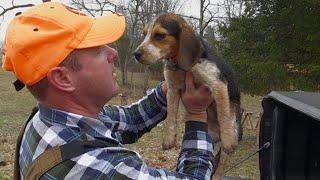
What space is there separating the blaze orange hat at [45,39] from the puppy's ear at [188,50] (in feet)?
3.14

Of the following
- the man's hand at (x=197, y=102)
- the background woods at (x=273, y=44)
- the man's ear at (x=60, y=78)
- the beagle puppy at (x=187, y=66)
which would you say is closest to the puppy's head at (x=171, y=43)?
the beagle puppy at (x=187, y=66)

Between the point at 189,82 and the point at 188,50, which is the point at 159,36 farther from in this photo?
the point at 189,82

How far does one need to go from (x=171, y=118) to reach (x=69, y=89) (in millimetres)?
1304

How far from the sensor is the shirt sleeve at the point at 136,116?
3.18 meters

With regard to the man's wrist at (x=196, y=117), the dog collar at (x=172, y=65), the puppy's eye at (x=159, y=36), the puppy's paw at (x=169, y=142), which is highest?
the puppy's eye at (x=159, y=36)

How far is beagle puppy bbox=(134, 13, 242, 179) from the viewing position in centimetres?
315

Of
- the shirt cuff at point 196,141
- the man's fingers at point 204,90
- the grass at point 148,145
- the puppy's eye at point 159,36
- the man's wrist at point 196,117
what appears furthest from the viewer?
the grass at point 148,145

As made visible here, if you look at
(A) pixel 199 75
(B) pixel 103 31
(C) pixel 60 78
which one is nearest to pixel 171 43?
(A) pixel 199 75

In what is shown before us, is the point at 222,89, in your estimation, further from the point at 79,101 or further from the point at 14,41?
the point at 14,41

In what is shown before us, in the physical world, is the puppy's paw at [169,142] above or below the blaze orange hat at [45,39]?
below

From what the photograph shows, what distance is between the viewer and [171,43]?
3.24 meters

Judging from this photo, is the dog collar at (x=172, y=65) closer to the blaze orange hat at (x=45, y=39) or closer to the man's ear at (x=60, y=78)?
the blaze orange hat at (x=45, y=39)

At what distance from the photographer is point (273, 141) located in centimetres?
400

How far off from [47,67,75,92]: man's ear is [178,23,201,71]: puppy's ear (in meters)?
1.09
